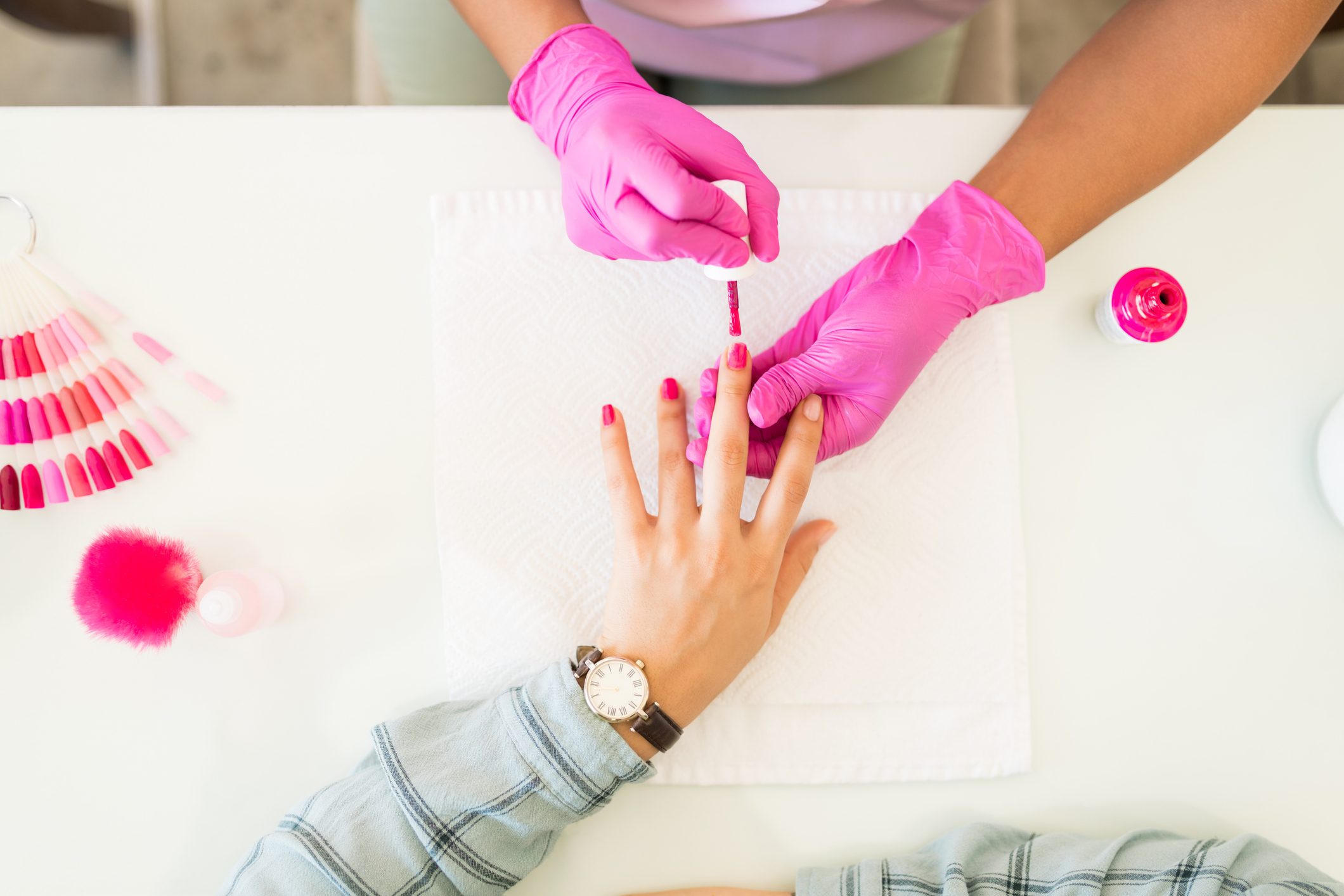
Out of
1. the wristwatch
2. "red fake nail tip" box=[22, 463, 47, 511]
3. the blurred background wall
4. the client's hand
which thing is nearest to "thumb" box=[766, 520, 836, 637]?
the client's hand

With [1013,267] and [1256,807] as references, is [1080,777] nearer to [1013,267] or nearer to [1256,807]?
A: [1256,807]

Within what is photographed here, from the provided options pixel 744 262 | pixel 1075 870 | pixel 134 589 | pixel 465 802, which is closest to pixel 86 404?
pixel 134 589

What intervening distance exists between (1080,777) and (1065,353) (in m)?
0.36

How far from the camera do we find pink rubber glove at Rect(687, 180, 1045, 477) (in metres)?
0.64

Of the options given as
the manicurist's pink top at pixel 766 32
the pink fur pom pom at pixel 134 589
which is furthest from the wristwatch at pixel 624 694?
the manicurist's pink top at pixel 766 32

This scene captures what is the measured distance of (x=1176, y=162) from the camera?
69 cm

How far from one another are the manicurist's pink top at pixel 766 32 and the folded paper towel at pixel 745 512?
0.81 feet

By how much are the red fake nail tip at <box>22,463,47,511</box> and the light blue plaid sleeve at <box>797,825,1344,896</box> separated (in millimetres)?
701

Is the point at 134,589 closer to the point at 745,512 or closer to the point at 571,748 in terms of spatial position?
the point at 571,748

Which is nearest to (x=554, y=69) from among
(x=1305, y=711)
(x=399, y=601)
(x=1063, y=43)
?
(x=399, y=601)

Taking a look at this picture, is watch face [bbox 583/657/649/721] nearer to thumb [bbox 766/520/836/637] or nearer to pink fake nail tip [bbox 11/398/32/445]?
thumb [bbox 766/520/836/637]

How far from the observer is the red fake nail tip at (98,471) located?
671mm

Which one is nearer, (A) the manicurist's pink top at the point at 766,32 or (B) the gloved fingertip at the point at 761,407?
(B) the gloved fingertip at the point at 761,407

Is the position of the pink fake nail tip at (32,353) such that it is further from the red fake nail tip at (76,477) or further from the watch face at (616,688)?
the watch face at (616,688)
